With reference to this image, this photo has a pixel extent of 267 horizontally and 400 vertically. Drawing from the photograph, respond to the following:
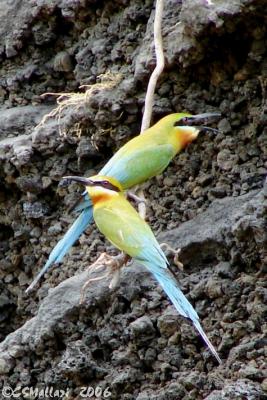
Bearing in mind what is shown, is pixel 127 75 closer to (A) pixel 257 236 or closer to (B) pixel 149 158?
(B) pixel 149 158

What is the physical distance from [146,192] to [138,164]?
249 mm

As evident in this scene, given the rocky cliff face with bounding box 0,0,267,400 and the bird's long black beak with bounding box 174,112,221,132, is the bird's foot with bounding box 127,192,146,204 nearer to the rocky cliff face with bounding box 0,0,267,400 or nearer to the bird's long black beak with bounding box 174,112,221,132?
the rocky cliff face with bounding box 0,0,267,400

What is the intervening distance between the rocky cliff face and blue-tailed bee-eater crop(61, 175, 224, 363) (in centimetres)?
21

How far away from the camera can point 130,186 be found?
11.5 feet

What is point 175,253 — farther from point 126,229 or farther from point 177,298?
point 177,298

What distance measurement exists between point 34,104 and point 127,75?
58cm

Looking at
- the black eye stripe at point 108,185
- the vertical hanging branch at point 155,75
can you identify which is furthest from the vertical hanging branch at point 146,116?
the black eye stripe at point 108,185

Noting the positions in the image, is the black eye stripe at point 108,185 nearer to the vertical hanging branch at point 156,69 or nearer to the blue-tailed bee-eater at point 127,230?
the blue-tailed bee-eater at point 127,230

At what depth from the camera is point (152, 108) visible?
358 cm

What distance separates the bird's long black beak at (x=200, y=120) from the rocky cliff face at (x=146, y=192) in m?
0.05

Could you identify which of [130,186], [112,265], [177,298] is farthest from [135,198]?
[177,298]

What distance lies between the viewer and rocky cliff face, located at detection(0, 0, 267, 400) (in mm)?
3084

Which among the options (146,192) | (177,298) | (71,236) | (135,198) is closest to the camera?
(177,298)

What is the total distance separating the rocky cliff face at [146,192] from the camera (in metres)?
3.08
